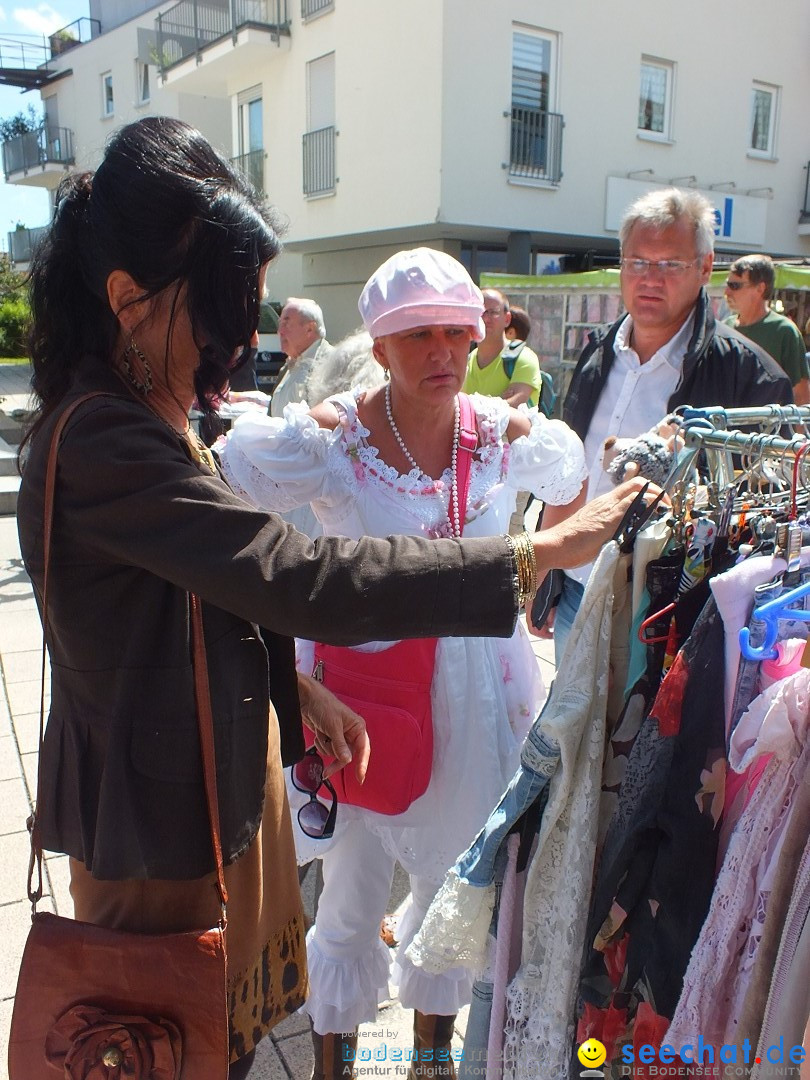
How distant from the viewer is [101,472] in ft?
3.57

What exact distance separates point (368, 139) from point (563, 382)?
6.32m

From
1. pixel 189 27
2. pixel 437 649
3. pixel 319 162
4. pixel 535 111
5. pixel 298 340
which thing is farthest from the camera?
pixel 189 27

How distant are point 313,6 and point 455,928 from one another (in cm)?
1667

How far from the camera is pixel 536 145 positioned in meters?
13.9

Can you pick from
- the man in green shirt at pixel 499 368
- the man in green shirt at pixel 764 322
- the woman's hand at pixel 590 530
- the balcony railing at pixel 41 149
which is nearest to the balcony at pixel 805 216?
the man in green shirt at pixel 499 368

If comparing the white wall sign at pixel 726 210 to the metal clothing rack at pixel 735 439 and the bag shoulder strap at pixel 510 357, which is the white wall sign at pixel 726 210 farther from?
the metal clothing rack at pixel 735 439

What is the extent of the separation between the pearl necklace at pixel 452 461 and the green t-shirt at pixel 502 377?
A: 348 centimetres

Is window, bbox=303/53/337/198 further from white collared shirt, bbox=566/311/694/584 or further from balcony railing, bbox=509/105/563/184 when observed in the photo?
white collared shirt, bbox=566/311/694/584

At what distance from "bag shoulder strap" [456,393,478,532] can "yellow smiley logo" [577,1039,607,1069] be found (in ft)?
3.25

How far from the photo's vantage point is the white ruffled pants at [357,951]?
192cm

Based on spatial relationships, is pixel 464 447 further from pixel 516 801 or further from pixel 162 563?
pixel 162 563

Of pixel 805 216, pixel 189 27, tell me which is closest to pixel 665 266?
pixel 805 216

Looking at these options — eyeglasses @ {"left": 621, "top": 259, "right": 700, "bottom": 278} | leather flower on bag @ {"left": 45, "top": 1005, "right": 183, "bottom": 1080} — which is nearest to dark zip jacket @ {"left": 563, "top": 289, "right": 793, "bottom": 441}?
eyeglasses @ {"left": 621, "top": 259, "right": 700, "bottom": 278}

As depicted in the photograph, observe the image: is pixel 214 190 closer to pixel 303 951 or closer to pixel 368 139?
pixel 303 951
